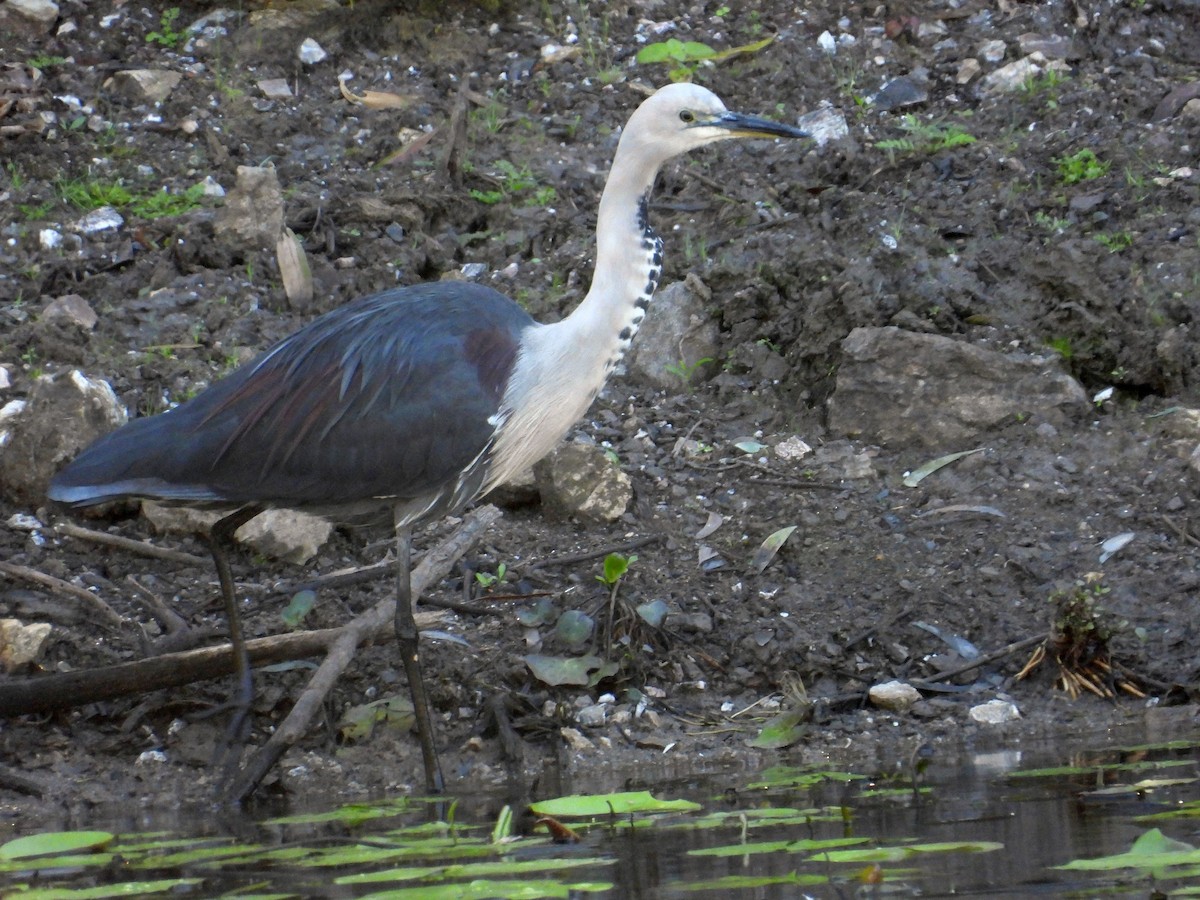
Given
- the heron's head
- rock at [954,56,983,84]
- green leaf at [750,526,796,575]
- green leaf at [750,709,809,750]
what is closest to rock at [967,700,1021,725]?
green leaf at [750,709,809,750]

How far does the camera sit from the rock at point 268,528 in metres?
6.41

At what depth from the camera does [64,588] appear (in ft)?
19.4

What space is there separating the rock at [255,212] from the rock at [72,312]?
32.7 inches

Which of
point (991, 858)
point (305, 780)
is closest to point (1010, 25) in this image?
point (305, 780)

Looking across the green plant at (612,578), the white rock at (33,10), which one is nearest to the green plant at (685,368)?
the green plant at (612,578)

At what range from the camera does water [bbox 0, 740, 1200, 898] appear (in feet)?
10.6

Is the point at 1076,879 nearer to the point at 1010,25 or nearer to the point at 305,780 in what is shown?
the point at 305,780

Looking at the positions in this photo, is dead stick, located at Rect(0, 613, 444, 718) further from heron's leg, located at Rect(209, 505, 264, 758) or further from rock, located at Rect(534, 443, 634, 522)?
rock, located at Rect(534, 443, 634, 522)

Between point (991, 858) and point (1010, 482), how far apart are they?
3.49 m

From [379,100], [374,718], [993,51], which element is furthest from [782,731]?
[379,100]

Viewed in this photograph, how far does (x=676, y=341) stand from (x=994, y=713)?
2782 millimetres

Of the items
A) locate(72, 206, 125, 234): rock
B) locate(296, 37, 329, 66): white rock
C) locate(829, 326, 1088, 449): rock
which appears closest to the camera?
locate(829, 326, 1088, 449): rock

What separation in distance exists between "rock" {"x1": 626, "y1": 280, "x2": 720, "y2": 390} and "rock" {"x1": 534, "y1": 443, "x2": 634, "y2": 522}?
0.99 metres

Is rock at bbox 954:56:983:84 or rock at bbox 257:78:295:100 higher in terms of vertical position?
rock at bbox 257:78:295:100
